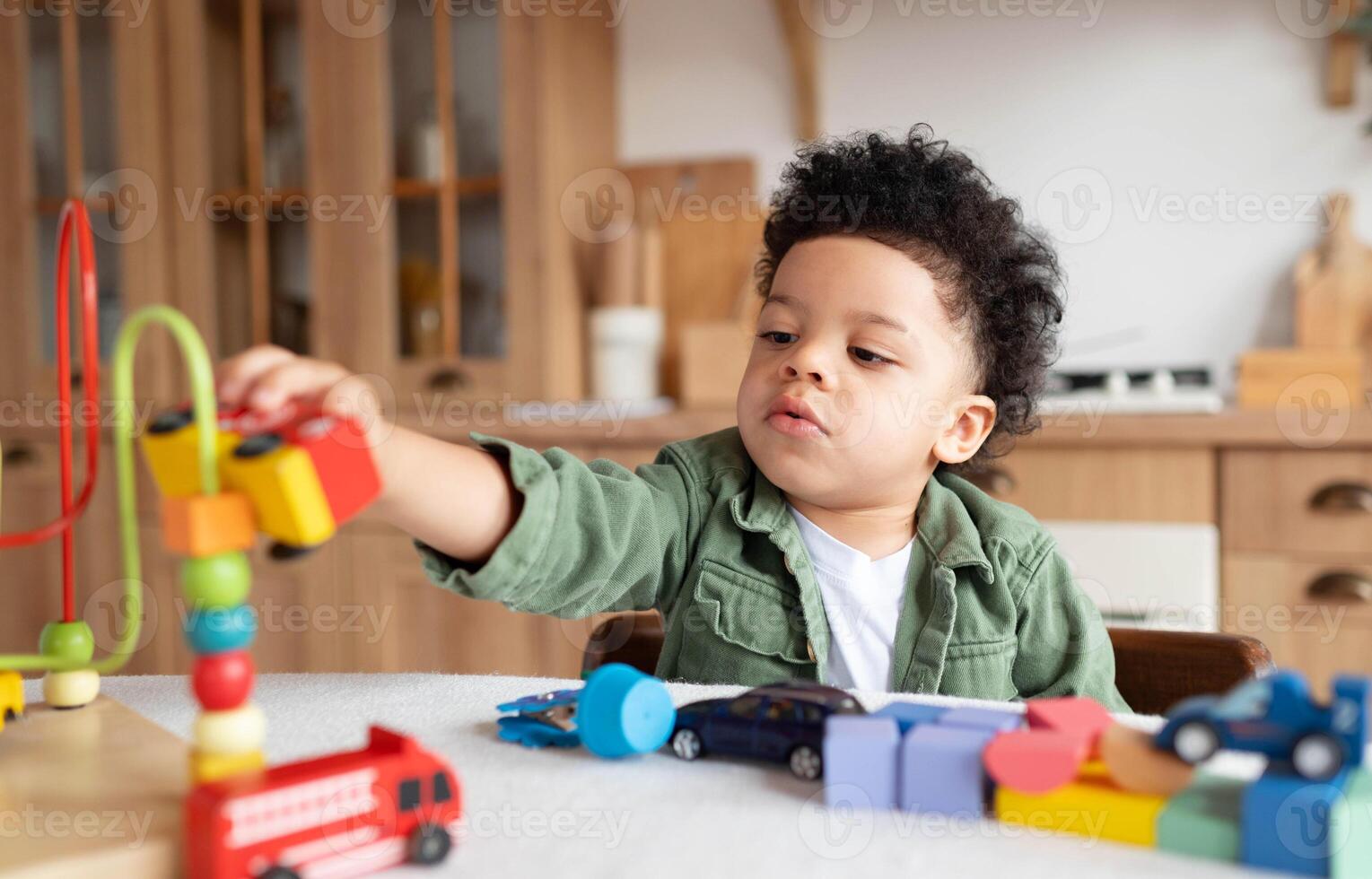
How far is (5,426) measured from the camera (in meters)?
2.39

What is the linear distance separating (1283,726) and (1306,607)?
54.3 inches

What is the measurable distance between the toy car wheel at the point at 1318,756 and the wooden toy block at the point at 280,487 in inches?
16.0

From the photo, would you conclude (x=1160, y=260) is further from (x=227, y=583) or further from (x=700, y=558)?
(x=227, y=583)

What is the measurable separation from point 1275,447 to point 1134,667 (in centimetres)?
91

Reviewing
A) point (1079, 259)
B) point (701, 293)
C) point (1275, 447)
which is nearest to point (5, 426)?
point (701, 293)

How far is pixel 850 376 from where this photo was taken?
3.00ft

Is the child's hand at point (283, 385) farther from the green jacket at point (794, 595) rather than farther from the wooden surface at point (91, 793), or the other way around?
the green jacket at point (794, 595)

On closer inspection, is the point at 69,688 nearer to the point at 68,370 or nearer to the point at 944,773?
the point at 68,370

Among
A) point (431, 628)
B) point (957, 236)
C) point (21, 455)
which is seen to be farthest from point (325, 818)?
point (21, 455)

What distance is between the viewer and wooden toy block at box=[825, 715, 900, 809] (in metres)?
0.54

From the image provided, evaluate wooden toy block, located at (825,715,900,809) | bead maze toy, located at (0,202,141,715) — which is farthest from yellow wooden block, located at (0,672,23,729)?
wooden toy block, located at (825,715,900,809)

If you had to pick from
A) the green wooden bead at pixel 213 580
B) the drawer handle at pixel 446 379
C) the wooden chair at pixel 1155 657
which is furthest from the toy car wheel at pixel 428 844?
the drawer handle at pixel 446 379

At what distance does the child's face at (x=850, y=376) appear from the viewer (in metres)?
0.90

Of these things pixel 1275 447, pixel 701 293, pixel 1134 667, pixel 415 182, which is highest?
pixel 415 182
